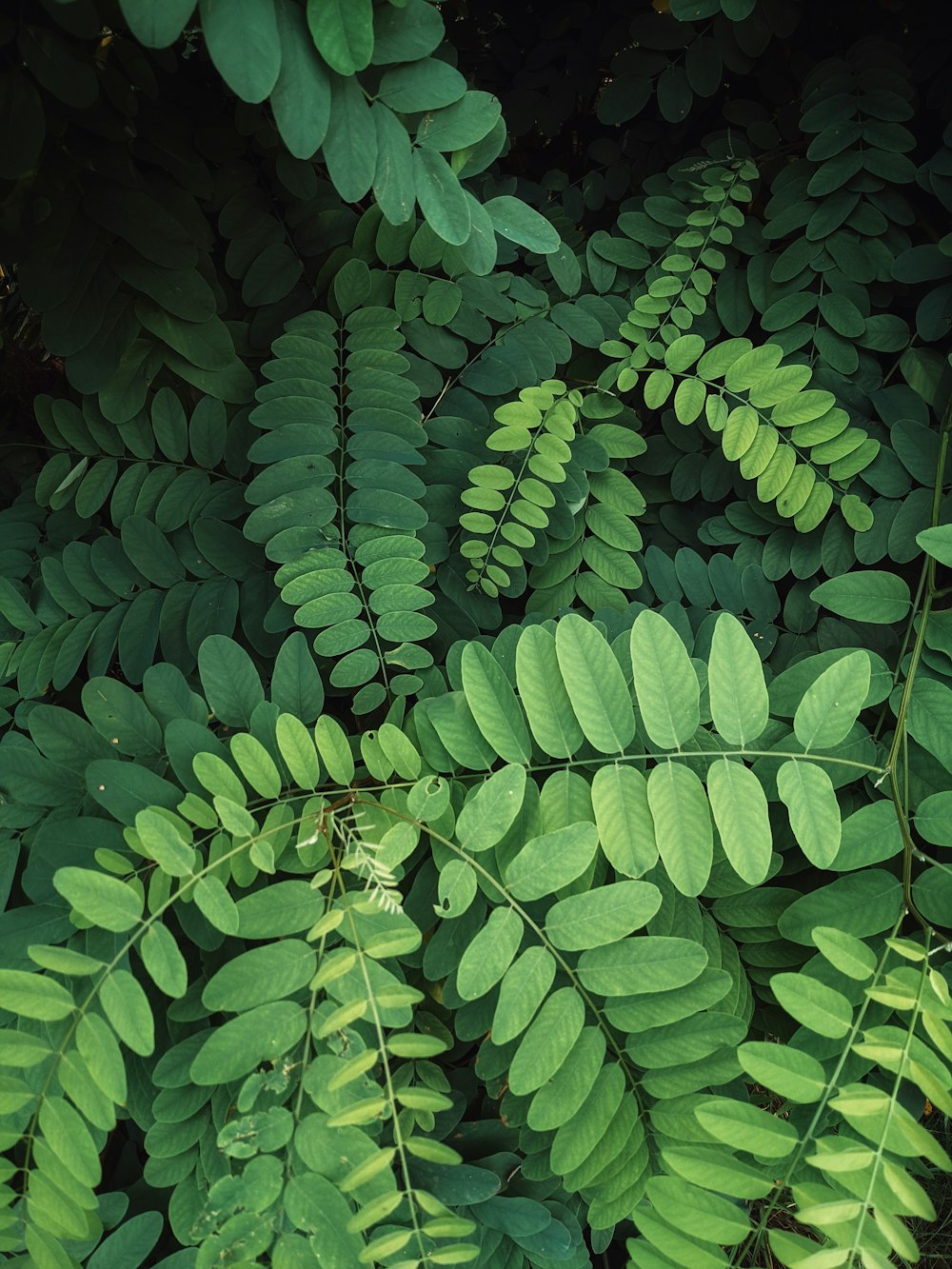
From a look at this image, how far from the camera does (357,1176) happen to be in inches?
27.5

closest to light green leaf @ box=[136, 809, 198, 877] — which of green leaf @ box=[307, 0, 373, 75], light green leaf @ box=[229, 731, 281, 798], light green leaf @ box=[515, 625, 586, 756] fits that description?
light green leaf @ box=[229, 731, 281, 798]

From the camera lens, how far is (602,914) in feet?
2.80

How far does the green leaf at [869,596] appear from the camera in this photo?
3.82ft

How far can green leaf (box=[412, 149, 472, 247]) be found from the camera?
102cm

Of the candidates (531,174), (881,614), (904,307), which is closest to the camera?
(881,614)

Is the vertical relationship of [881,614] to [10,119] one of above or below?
below

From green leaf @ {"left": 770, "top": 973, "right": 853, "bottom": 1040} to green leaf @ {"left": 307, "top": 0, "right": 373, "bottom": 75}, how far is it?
0.95 metres

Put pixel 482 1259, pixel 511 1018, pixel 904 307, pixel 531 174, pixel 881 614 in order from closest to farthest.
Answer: pixel 511 1018, pixel 482 1259, pixel 881 614, pixel 904 307, pixel 531 174

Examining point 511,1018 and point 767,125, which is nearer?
point 511,1018

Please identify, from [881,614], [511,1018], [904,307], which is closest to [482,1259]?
[511,1018]

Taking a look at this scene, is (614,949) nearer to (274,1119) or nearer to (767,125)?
(274,1119)

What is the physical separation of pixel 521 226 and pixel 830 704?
28.0 inches

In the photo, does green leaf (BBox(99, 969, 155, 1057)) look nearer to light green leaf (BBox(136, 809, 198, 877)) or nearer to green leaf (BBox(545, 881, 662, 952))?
light green leaf (BBox(136, 809, 198, 877))

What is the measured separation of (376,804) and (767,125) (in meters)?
1.34
